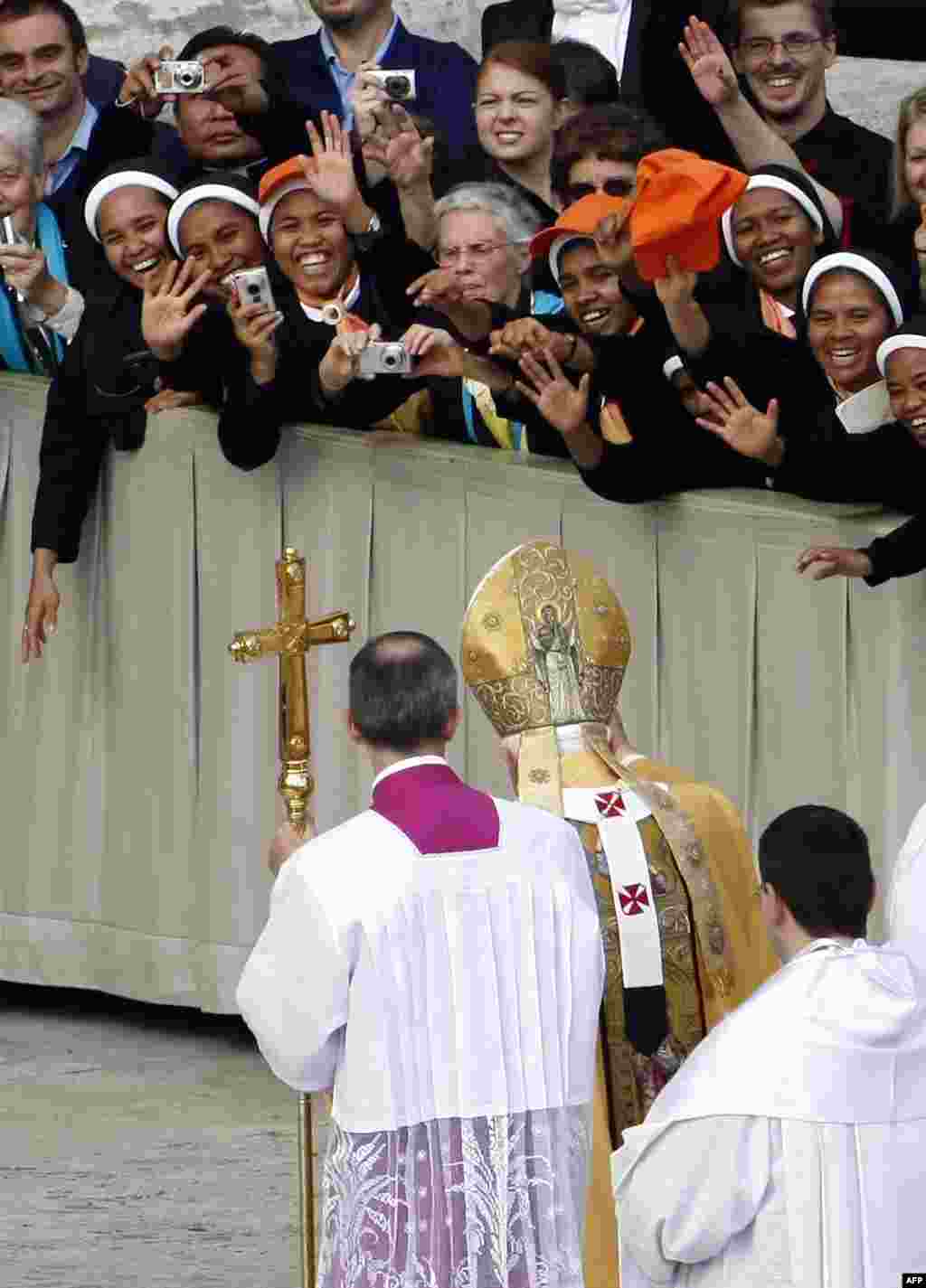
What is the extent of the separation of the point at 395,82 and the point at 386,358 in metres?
0.88

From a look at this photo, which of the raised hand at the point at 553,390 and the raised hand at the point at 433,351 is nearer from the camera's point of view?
the raised hand at the point at 553,390

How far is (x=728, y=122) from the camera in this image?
808cm

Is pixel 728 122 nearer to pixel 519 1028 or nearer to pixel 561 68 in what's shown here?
pixel 561 68

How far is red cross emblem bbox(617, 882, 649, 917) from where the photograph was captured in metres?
5.83

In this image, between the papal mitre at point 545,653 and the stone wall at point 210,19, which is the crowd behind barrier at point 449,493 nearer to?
the papal mitre at point 545,653

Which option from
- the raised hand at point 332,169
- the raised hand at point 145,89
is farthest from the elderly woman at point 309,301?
the raised hand at point 145,89

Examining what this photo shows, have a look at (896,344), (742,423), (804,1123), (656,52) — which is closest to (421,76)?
(656,52)

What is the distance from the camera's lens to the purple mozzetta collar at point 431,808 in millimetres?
5156

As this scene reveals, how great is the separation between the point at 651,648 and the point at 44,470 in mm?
2100

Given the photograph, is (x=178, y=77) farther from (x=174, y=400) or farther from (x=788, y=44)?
(x=788, y=44)

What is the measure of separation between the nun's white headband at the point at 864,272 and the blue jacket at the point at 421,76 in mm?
1975

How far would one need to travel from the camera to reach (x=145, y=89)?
893 cm

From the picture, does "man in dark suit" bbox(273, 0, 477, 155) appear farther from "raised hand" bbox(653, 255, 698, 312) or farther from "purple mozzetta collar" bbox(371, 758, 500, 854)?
"purple mozzetta collar" bbox(371, 758, 500, 854)

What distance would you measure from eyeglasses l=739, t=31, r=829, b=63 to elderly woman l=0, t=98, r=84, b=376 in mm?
2093
